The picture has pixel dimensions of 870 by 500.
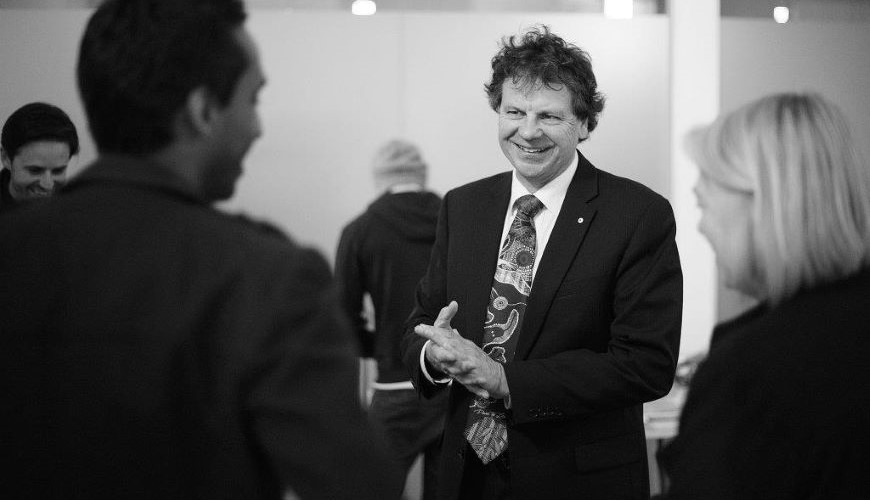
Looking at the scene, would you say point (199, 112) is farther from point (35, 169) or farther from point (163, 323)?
point (35, 169)

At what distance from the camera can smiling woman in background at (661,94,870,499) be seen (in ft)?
3.76

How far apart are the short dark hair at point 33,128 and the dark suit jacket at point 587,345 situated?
3.98 ft

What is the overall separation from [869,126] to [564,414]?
395 cm

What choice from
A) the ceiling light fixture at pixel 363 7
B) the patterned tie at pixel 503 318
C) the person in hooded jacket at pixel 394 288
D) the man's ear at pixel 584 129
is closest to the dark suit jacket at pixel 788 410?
the patterned tie at pixel 503 318

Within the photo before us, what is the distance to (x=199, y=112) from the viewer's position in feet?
3.65

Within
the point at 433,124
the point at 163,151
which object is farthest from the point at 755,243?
the point at 433,124

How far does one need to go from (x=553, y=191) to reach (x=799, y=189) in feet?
3.56

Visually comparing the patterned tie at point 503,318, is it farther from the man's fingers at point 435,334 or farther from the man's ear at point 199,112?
the man's ear at point 199,112

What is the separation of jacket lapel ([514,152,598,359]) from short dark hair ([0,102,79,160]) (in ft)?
4.62

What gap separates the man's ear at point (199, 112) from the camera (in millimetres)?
1100

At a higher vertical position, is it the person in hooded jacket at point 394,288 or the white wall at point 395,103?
the white wall at point 395,103

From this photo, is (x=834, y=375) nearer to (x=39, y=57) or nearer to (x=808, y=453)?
(x=808, y=453)

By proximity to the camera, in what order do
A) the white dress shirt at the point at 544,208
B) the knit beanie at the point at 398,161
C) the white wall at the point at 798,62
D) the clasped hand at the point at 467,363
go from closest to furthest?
1. the clasped hand at the point at 467,363
2. the white dress shirt at the point at 544,208
3. the knit beanie at the point at 398,161
4. the white wall at the point at 798,62

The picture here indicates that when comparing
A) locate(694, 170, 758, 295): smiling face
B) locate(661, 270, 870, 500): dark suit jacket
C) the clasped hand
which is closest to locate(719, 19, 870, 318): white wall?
the clasped hand
